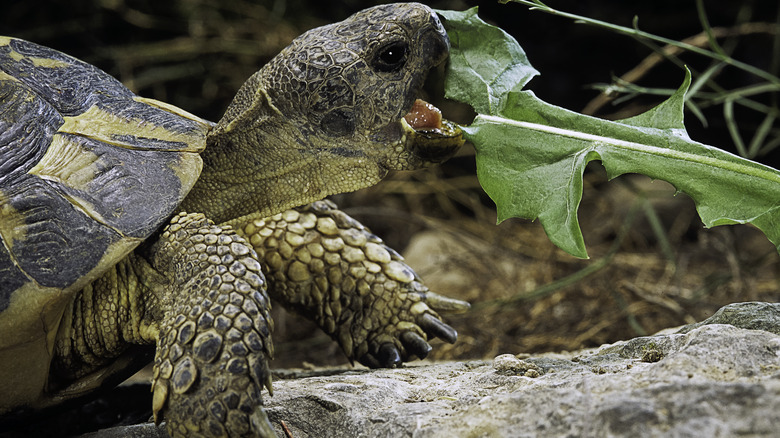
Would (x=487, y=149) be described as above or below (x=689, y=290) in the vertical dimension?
above

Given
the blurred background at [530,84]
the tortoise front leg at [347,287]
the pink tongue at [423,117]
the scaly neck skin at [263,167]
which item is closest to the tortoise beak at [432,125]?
the pink tongue at [423,117]

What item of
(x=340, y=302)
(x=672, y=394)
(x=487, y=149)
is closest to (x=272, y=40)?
(x=340, y=302)

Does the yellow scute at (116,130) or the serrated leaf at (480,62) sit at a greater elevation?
the yellow scute at (116,130)

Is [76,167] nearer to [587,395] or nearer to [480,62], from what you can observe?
[480,62]

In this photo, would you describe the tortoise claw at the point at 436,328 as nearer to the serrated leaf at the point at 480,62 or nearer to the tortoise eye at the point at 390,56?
the serrated leaf at the point at 480,62

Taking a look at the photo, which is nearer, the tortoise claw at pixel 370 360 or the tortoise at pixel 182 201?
the tortoise at pixel 182 201

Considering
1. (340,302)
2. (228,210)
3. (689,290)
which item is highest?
(228,210)

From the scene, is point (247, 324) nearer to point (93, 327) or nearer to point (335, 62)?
point (93, 327)
